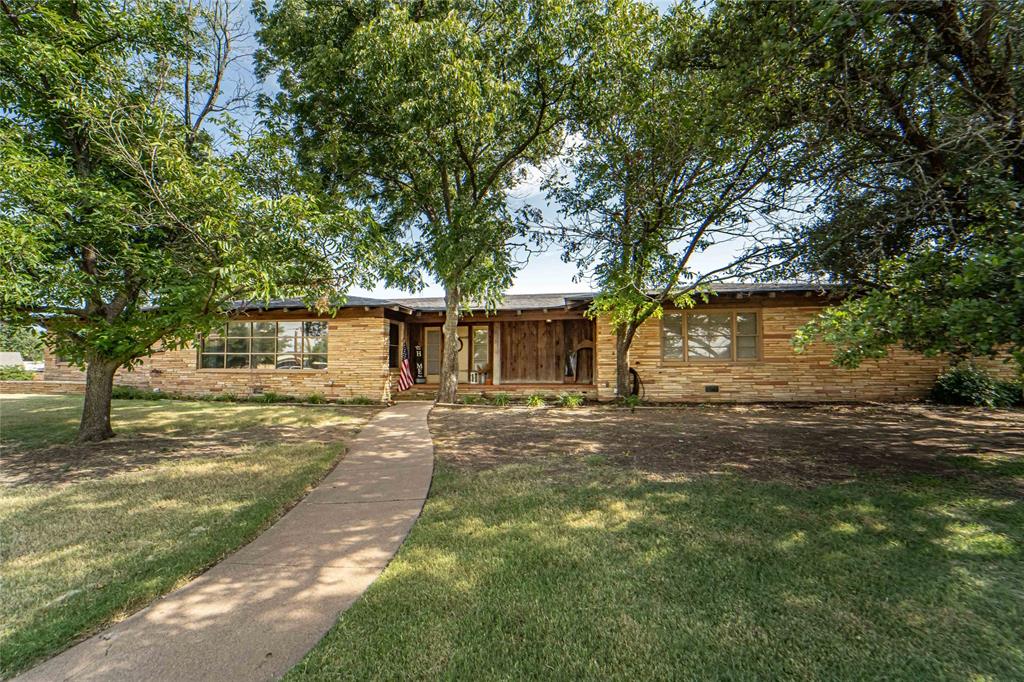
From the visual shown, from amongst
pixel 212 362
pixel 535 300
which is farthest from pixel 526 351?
pixel 212 362

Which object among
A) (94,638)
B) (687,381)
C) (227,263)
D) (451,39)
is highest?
(451,39)

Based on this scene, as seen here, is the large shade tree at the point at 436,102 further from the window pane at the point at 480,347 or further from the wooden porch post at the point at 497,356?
the window pane at the point at 480,347

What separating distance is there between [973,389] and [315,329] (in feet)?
56.5

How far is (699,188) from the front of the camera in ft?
25.1

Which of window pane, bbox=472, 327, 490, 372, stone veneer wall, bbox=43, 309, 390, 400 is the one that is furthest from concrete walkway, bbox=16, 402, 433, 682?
window pane, bbox=472, 327, 490, 372

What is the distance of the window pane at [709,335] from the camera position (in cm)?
1217

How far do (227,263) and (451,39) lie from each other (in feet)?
18.4

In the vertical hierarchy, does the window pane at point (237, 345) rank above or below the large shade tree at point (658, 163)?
below

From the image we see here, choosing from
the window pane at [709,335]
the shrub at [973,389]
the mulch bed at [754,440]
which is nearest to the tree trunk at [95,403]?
the mulch bed at [754,440]

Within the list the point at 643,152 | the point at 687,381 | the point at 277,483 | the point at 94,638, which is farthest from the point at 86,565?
the point at 687,381

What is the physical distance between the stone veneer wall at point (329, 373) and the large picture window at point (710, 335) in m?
8.33

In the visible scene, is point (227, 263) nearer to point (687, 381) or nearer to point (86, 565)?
point (86, 565)

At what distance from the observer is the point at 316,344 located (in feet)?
44.7

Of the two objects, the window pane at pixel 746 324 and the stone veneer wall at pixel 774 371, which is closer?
the stone veneer wall at pixel 774 371
